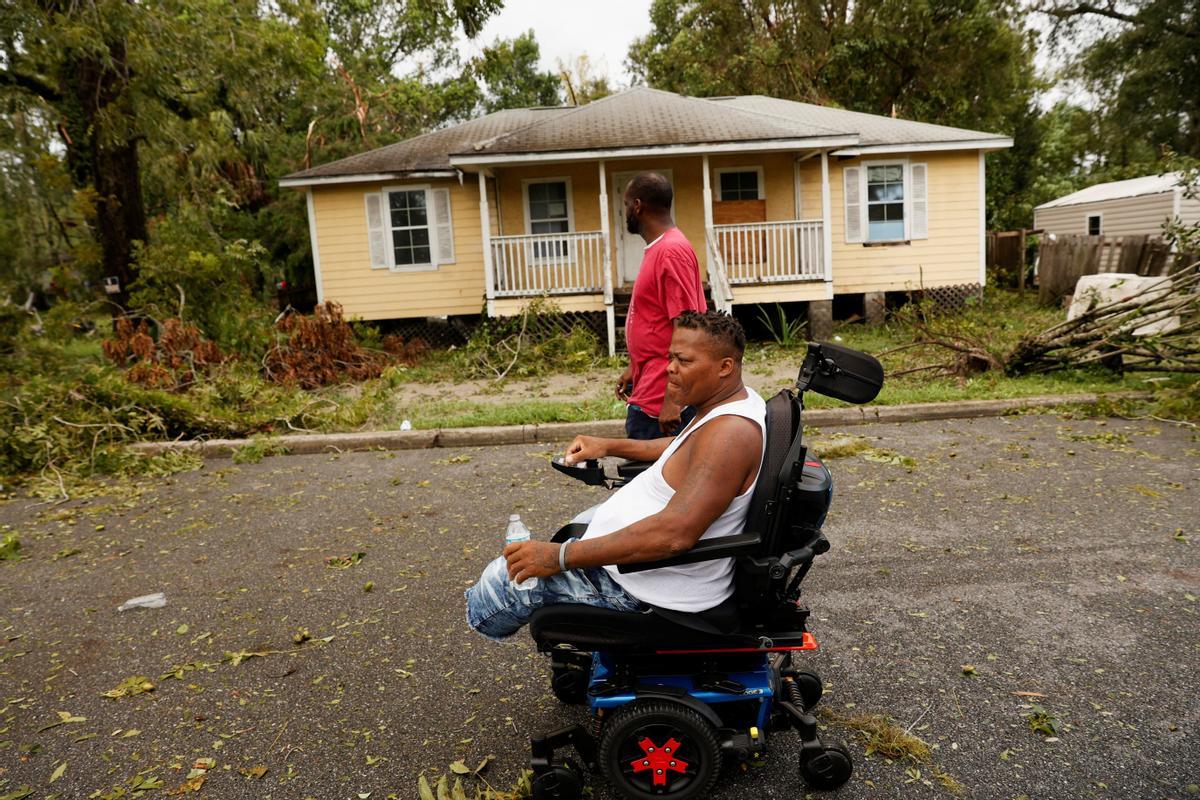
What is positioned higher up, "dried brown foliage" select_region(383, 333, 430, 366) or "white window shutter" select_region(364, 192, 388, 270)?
"white window shutter" select_region(364, 192, 388, 270)

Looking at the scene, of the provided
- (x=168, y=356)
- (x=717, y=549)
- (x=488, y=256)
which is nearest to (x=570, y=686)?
(x=717, y=549)

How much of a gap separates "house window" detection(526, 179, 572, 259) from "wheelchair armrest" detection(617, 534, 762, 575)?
14.6 meters

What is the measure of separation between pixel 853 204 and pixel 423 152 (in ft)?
28.7

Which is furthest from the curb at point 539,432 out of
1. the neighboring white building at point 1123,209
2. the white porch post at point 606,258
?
the neighboring white building at point 1123,209

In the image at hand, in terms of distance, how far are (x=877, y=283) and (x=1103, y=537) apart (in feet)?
41.8

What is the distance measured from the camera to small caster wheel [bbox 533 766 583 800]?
2.67 meters

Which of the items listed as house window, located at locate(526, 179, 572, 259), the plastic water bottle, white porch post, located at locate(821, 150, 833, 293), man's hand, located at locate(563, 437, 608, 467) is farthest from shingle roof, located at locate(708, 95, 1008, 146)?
the plastic water bottle

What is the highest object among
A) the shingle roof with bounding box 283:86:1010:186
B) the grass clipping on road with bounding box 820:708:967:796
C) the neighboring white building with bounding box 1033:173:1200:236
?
the shingle roof with bounding box 283:86:1010:186

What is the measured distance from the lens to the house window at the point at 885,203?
55.4 ft

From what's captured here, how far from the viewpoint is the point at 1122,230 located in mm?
23203

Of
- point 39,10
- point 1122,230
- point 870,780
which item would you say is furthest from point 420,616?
point 1122,230

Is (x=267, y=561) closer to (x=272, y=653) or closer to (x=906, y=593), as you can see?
(x=272, y=653)

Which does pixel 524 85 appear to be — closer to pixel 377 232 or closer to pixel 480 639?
pixel 377 232

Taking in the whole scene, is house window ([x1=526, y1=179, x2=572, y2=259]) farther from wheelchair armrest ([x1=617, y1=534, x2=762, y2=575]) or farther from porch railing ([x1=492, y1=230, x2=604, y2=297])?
wheelchair armrest ([x1=617, y1=534, x2=762, y2=575])
